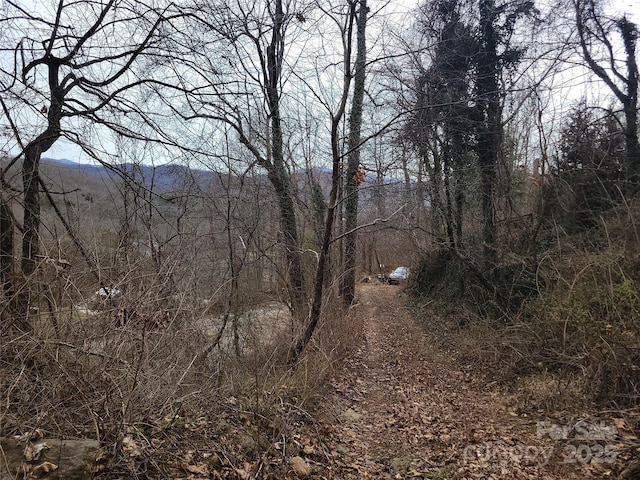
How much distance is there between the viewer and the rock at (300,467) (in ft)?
11.5

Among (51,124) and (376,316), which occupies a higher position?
(51,124)

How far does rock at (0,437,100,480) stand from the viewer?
2359mm

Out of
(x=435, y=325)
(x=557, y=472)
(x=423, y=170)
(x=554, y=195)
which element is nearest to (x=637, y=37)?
(x=554, y=195)

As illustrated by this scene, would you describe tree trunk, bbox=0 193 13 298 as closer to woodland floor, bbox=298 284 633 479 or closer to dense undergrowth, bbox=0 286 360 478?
dense undergrowth, bbox=0 286 360 478

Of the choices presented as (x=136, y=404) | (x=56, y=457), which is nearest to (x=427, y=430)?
(x=136, y=404)

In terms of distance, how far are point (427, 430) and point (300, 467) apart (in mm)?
1946

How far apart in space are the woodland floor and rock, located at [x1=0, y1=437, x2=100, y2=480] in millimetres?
1913

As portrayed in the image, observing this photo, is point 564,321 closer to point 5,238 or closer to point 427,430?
point 427,430

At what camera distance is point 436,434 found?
4691 millimetres

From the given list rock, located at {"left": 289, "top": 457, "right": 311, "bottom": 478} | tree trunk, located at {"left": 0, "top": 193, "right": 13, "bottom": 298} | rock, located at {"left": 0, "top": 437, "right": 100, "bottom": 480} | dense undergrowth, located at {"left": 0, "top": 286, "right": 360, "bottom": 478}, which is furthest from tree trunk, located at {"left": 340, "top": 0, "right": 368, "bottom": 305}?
rock, located at {"left": 0, "top": 437, "right": 100, "bottom": 480}

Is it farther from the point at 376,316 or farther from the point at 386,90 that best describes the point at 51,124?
the point at 376,316

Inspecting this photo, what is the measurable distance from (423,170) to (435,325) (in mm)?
4727

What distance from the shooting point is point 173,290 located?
4559mm

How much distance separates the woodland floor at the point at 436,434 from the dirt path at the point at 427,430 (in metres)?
0.01
